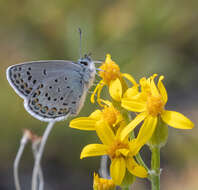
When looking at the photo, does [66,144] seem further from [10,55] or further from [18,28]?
[18,28]

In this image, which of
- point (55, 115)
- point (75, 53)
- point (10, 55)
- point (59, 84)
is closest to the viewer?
point (55, 115)

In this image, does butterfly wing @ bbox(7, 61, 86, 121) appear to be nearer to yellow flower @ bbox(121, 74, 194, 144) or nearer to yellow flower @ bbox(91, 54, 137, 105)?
yellow flower @ bbox(91, 54, 137, 105)

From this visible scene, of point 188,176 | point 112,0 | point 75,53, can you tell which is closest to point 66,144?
point 75,53

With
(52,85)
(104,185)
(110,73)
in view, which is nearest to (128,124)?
(104,185)

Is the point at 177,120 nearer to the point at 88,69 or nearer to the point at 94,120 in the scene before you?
the point at 94,120

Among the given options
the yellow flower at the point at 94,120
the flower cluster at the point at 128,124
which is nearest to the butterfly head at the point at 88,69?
the flower cluster at the point at 128,124

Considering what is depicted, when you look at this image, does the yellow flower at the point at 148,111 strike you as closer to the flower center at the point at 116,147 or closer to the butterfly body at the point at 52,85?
the flower center at the point at 116,147

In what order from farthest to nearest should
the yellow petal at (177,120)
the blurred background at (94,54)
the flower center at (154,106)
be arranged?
1. the blurred background at (94,54)
2. the flower center at (154,106)
3. the yellow petal at (177,120)
